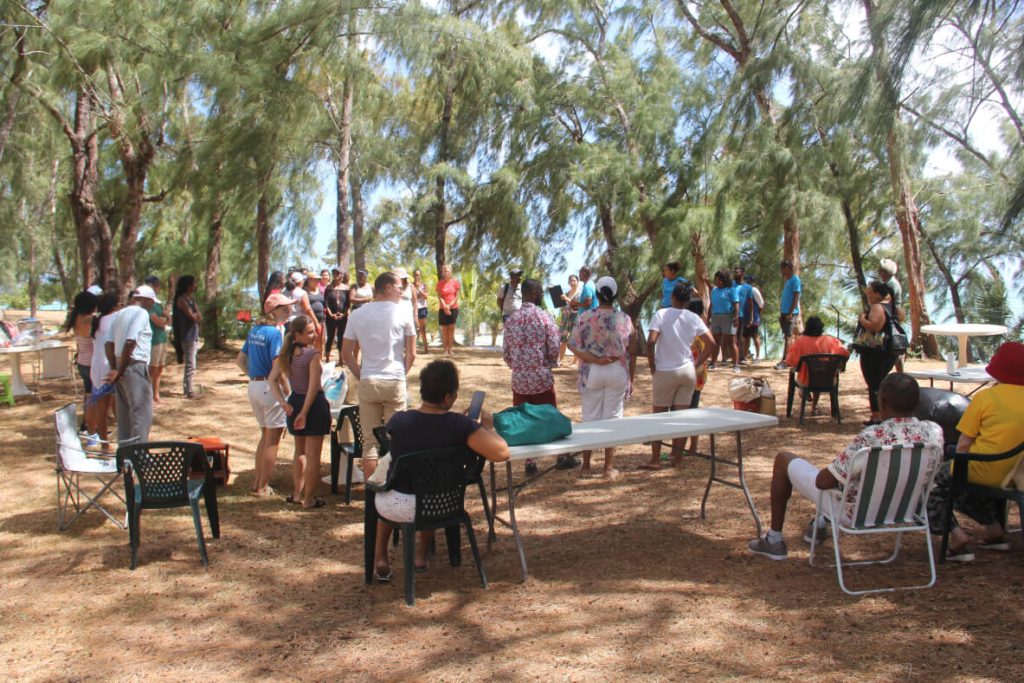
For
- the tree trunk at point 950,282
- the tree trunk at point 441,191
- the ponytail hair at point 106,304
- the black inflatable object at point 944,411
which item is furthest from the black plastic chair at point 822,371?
the tree trunk at point 950,282

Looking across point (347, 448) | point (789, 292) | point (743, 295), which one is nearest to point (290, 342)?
point (347, 448)

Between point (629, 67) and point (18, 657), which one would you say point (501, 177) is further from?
point (18, 657)

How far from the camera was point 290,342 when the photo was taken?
225 inches

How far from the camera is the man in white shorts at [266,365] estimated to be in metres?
6.05

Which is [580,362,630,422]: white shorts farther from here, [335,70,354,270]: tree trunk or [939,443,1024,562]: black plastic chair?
[335,70,354,270]: tree trunk

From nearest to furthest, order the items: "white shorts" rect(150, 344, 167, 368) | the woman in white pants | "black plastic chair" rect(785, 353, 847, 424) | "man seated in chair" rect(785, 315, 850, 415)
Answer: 1. the woman in white pants
2. "black plastic chair" rect(785, 353, 847, 424)
3. "man seated in chair" rect(785, 315, 850, 415)
4. "white shorts" rect(150, 344, 167, 368)

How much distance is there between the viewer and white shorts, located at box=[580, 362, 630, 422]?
6234mm

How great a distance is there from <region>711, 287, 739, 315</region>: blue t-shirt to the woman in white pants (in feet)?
18.2

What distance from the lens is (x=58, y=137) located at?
67.4 ft

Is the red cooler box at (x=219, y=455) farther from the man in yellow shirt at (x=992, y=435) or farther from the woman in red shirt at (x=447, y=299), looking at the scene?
the woman in red shirt at (x=447, y=299)

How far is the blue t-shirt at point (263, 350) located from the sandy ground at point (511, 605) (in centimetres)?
97

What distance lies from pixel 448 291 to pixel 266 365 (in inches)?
285

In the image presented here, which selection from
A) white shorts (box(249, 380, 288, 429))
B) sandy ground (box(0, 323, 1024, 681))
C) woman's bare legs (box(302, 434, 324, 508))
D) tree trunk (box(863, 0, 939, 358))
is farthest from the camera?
Answer: tree trunk (box(863, 0, 939, 358))

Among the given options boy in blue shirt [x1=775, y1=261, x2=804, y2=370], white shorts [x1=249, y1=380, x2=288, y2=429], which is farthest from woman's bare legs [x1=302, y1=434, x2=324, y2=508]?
boy in blue shirt [x1=775, y1=261, x2=804, y2=370]
